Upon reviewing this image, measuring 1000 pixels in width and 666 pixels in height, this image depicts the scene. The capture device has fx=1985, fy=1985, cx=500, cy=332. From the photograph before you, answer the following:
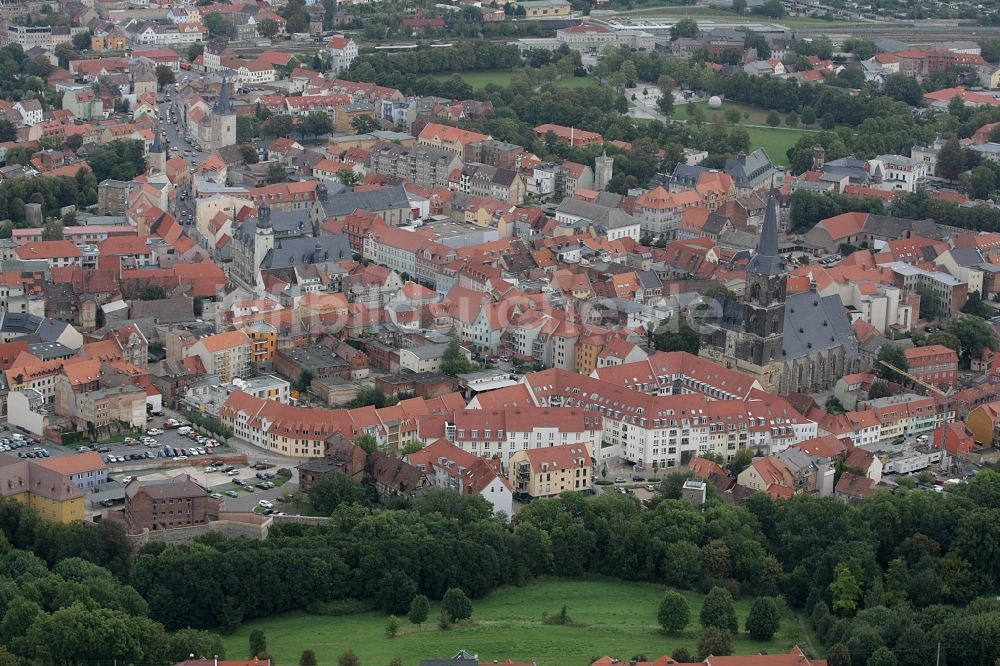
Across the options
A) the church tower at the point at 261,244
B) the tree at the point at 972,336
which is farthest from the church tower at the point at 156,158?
the tree at the point at 972,336

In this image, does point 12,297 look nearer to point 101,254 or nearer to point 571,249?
point 101,254

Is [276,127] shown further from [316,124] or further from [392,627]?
[392,627]

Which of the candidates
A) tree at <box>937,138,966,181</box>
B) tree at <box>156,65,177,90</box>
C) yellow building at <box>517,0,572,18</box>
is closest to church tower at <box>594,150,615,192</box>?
tree at <box>937,138,966,181</box>

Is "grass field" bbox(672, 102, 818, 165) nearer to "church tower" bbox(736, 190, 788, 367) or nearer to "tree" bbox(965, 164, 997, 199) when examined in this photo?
"tree" bbox(965, 164, 997, 199)

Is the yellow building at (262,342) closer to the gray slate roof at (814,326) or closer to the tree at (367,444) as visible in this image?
the tree at (367,444)

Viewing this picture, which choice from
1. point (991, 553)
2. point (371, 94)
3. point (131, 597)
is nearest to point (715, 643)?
point (991, 553)
